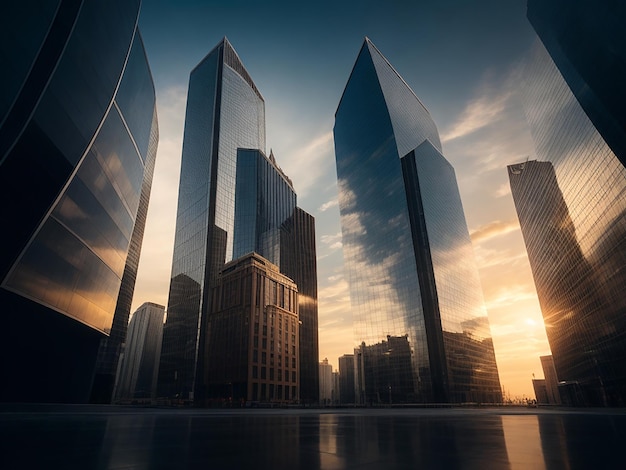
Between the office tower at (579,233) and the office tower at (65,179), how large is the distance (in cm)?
6861

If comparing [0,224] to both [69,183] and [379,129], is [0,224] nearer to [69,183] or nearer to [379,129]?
[69,183]

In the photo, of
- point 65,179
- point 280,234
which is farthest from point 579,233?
point 280,234

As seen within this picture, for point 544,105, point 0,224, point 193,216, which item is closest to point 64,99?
point 0,224

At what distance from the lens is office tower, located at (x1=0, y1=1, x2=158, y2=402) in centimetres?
1767

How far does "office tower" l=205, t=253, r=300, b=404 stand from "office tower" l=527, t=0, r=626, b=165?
84687 mm

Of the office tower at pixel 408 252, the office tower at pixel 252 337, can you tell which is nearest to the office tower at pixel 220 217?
the office tower at pixel 252 337

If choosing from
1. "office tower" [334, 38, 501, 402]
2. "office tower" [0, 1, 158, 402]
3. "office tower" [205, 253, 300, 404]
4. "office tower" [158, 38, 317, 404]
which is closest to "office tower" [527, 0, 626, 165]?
"office tower" [0, 1, 158, 402]

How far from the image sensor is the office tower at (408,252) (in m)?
101

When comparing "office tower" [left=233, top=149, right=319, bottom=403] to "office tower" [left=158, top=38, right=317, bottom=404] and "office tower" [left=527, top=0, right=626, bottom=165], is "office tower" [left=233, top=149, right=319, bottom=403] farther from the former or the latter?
"office tower" [left=527, top=0, right=626, bottom=165]

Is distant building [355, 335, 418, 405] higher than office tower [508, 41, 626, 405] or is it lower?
lower

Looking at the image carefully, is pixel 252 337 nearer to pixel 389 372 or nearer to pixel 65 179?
pixel 389 372

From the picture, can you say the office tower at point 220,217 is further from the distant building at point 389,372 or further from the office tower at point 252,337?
the distant building at point 389,372

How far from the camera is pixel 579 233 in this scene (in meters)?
72.2

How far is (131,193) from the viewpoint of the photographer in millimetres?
36312
